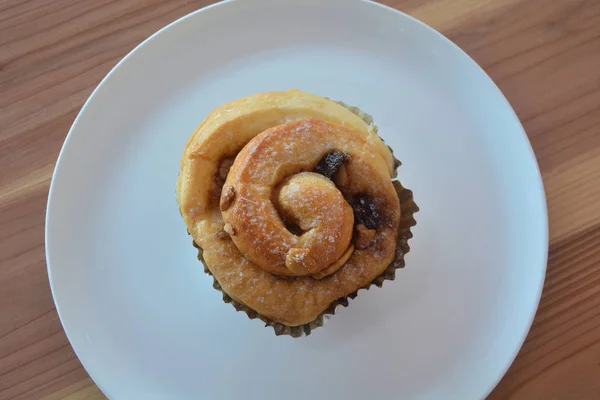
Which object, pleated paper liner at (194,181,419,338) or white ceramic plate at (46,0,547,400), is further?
white ceramic plate at (46,0,547,400)

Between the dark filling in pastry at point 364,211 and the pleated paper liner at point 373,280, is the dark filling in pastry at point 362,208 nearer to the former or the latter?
the dark filling in pastry at point 364,211

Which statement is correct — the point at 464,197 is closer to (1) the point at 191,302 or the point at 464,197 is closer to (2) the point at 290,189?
(2) the point at 290,189

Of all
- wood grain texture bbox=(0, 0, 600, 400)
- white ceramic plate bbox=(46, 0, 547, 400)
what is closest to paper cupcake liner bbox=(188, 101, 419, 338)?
white ceramic plate bbox=(46, 0, 547, 400)

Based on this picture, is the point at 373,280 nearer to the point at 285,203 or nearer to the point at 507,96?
the point at 285,203

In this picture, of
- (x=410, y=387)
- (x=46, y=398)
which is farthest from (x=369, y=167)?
(x=46, y=398)

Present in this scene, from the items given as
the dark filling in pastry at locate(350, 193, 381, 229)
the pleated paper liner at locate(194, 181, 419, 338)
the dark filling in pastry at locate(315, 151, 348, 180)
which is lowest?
the pleated paper liner at locate(194, 181, 419, 338)

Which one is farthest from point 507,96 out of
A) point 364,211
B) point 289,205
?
point 289,205

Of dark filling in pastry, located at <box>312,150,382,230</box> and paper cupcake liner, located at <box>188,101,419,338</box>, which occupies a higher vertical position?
dark filling in pastry, located at <box>312,150,382,230</box>

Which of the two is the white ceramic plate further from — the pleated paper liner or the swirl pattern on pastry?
the swirl pattern on pastry

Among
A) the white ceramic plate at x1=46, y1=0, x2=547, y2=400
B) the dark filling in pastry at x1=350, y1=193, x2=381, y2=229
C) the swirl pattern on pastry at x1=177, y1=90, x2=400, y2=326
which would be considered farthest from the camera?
the white ceramic plate at x1=46, y1=0, x2=547, y2=400
